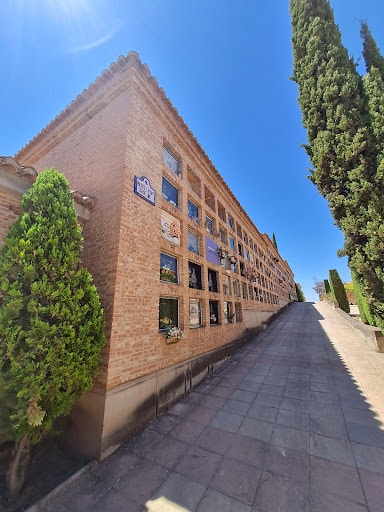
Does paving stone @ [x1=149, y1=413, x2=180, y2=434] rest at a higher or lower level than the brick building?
lower

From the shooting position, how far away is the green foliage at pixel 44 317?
260 centimetres

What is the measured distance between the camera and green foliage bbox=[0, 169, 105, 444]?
260 cm

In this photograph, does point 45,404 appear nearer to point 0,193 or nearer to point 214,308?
point 0,193

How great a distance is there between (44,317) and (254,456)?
12.2 feet

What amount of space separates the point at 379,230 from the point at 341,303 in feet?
65.2

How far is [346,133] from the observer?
6.50 m

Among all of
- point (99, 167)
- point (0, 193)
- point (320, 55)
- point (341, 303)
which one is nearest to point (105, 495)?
point (0, 193)

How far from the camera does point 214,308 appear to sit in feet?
27.3

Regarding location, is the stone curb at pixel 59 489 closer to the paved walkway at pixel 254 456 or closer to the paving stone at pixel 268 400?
the paved walkway at pixel 254 456

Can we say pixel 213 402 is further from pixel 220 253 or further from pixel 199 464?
pixel 220 253

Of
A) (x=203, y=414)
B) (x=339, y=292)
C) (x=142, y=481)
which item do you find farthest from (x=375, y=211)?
(x=339, y=292)

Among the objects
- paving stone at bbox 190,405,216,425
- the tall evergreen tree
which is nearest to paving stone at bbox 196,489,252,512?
paving stone at bbox 190,405,216,425

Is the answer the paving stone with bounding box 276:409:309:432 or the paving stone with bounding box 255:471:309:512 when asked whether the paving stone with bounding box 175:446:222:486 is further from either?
the paving stone with bounding box 276:409:309:432

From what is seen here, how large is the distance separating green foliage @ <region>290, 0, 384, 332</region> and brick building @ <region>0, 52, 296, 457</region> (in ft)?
14.7
